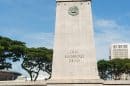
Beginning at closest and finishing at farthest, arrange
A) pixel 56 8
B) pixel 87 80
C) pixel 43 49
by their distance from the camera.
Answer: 1. pixel 87 80
2. pixel 56 8
3. pixel 43 49

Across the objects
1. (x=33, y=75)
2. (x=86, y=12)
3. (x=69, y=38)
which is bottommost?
(x=33, y=75)

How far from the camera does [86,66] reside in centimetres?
2523

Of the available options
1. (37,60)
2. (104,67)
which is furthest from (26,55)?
(104,67)

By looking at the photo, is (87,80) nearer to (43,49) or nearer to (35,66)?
(35,66)

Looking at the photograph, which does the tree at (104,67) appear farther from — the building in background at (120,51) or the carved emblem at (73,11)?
the building in background at (120,51)

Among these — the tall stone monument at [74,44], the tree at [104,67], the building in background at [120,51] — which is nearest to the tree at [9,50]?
the tree at [104,67]

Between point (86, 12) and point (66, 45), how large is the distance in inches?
111

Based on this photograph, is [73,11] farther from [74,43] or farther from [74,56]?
[74,56]

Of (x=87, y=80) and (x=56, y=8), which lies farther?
(x=56, y=8)

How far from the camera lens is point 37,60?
174 ft

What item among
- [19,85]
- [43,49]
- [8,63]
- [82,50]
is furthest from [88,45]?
[43,49]

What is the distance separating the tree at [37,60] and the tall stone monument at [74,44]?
80.2 ft

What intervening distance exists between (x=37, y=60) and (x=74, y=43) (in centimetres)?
2784

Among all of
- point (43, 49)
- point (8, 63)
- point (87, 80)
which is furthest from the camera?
point (43, 49)
